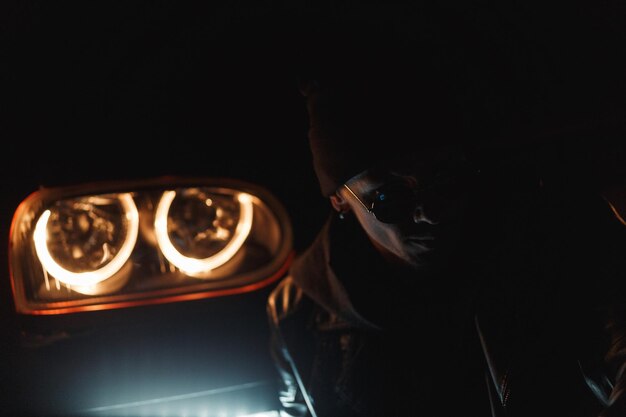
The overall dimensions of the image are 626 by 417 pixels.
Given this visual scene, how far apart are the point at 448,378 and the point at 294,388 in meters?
0.78

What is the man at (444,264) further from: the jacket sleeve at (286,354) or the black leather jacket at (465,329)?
the jacket sleeve at (286,354)

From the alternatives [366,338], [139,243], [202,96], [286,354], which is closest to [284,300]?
[286,354]

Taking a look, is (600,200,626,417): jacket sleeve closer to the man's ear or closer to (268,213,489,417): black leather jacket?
(268,213,489,417): black leather jacket

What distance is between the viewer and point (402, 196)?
196cm

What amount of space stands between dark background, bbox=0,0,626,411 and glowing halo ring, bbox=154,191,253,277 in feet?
0.37

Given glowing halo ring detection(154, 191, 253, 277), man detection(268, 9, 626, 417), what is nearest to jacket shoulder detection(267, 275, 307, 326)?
man detection(268, 9, 626, 417)

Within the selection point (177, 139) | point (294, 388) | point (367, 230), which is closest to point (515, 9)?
point (367, 230)

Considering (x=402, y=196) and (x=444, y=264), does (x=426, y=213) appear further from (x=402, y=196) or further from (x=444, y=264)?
(x=444, y=264)

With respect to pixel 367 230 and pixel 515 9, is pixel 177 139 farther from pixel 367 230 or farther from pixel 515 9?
pixel 515 9

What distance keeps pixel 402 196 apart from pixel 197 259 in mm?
881

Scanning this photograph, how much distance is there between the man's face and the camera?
6.45 feet

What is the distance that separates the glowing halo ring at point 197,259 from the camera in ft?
7.28

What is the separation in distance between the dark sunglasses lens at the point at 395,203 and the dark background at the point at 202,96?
0.48 metres

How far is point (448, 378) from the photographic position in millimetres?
1975
